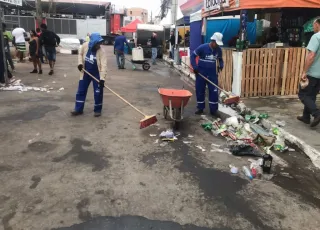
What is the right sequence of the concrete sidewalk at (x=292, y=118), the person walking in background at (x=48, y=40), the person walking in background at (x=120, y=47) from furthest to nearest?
the person walking in background at (x=120, y=47)
the person walking in background at (x=48, y=40)
the concrete sidewalk at (x=292, y=118)

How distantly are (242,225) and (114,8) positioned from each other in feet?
134

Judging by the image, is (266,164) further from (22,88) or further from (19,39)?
(19,39)

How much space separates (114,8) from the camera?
40.5 metres

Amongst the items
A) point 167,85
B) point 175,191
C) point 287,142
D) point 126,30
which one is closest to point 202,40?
point 167,85

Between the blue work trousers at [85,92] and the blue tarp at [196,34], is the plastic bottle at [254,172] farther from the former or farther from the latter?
the blue tarp at [196,34]

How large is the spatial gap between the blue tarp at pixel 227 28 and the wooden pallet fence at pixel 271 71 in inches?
157

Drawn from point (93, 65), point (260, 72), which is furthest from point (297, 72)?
point (93, 65)

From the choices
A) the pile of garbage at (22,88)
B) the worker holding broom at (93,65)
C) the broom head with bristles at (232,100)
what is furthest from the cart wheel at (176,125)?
the pile of garbage at (22,88)

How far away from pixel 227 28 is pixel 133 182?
10259 millimetres

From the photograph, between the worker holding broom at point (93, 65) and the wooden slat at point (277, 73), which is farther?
the wooden slat at point (277, 73)

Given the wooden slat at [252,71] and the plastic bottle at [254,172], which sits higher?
the wooden slat at [252,71]

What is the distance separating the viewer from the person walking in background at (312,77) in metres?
5.59

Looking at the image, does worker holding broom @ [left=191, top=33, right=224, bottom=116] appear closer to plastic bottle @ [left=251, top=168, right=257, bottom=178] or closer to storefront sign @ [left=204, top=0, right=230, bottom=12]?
storefront sign @ [left=204, top=0, right=230, bottom=12]

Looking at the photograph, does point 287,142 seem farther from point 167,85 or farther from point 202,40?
point 202,40
